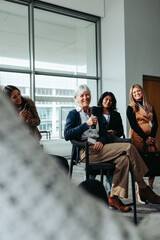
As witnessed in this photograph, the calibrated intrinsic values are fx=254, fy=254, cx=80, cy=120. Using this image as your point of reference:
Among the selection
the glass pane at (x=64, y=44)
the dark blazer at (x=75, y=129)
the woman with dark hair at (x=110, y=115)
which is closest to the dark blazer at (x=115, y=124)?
the woman with dark hair at (x=110, y=115)

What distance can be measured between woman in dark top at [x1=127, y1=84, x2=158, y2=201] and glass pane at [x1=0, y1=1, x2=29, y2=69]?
3.12m

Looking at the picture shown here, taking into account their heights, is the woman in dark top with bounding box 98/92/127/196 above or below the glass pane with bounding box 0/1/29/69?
below

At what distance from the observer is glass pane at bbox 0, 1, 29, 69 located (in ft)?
17.2

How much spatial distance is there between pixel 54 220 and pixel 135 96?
315 cm

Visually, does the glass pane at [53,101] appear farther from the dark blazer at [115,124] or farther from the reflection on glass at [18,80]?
the dark blazer at [115,124]

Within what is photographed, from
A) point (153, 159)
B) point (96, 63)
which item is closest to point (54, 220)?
point (153, 159)

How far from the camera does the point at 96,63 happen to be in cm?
676

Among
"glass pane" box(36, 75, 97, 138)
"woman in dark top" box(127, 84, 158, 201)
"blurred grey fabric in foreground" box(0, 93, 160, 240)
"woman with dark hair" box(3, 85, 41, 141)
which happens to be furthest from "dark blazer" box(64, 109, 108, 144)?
"glass pane" box(36, 75, 97, 138)

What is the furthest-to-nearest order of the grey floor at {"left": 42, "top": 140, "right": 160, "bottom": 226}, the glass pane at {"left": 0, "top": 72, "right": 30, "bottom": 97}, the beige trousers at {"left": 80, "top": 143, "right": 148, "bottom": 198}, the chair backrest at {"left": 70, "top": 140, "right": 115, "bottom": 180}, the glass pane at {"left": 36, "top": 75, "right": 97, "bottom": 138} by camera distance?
the glass pane at {"left": 36, "top": 75, "right": 97, "bottom": 138}, the glass pane at {"left": 0, "top": 72, "right": 30, "bottom": 97}, the grey floor at {"left": 42, "top": 140, "right": 160, "bottom": 226}, the beige trousers at {"left": 80, "top": 143, "right": 148, "bottom": 198}, the chair backrest at {"left": 70, "top": 140, "right": 115, "bottom": 180}

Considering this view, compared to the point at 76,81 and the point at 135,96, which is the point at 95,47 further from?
the point at 135,96

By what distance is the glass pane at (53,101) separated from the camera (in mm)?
5740

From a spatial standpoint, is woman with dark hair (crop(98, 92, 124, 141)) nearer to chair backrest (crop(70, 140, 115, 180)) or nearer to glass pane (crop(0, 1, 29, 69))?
chair backrest (crop(70, 140, 115, 180))

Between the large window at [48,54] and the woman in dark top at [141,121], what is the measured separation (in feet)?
9.56

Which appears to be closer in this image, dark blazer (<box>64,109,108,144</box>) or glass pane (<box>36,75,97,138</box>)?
dark blazer (<box>64,109,108,144</box>)
